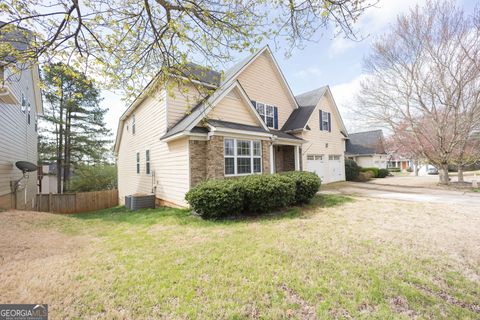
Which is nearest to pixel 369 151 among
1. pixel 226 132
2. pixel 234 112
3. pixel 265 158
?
pixel 265 158

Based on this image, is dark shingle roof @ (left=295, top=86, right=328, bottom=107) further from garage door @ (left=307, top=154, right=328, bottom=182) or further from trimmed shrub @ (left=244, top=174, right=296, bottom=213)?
trimmed shrub @ (left=244, top=174, right=296, bottom=213)

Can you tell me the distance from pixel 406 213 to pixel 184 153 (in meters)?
8.70

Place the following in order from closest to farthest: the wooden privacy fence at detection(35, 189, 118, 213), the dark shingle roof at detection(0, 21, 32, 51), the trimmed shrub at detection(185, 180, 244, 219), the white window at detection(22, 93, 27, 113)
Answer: the dark shingle roof at detection(0, 21, 32, 51) → the trimmed shrub at detection(185, 180, 244, 219) → the wooden privacy fence at detection(35, 189, 118, 213) → the white window at detection(22, 93, 27, 113)

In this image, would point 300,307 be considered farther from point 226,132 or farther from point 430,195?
point 430,195

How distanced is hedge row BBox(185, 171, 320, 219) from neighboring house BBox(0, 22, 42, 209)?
7.55 m

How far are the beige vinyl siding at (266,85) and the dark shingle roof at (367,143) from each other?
15.8 metres

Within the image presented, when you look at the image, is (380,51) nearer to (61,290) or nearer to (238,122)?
(238,122)

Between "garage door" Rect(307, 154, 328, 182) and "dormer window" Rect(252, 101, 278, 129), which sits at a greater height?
"dormer window" Rect(252, 101, 278, 129)

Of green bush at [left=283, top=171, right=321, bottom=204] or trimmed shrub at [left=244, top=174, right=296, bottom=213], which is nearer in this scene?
trimmed shrub at [left=244, top=174, right=296, bottom=213]

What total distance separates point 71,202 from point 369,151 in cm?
3080

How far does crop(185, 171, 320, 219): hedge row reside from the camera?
7.02 metres

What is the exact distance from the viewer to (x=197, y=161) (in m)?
9.01

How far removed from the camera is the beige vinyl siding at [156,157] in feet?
31.1

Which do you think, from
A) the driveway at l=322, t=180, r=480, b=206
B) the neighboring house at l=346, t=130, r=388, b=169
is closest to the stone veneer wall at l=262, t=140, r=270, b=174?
the driveway at l=322, t=180, r=480, b=206
